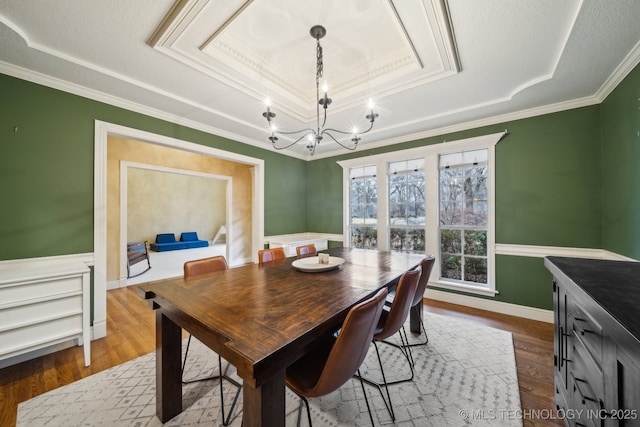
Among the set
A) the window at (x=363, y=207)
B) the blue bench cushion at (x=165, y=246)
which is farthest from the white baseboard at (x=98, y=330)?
the blue bench cushion at (x=165, y=246)

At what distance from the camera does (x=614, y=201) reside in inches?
92.9

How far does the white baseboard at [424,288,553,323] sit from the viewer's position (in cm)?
289

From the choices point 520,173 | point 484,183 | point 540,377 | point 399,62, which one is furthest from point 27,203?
point 520,173

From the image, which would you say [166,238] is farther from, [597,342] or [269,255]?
[597,342]

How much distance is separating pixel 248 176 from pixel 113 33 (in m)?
4.71

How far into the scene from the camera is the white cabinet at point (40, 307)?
1.81 m

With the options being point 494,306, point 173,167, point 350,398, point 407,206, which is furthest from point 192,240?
point 494,306

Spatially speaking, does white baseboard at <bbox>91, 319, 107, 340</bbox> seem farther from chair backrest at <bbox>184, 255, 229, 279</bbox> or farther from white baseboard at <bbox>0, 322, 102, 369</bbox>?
chair backrest at <bbox>184, 255, 229, 279</bbox>

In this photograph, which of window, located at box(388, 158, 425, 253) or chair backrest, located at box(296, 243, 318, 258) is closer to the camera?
chair backrest, located at box(296, 243, 318, 258)

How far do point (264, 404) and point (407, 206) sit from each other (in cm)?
367

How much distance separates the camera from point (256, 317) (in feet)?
3.65

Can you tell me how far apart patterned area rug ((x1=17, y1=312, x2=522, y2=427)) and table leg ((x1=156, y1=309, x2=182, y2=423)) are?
0.08 metres

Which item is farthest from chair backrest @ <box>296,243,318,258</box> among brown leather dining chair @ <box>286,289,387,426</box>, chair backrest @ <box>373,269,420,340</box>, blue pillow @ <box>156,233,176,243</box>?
blue pillow @ <box>156,233,176,243</box>

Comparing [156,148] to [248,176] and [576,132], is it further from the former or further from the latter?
[576,132]
